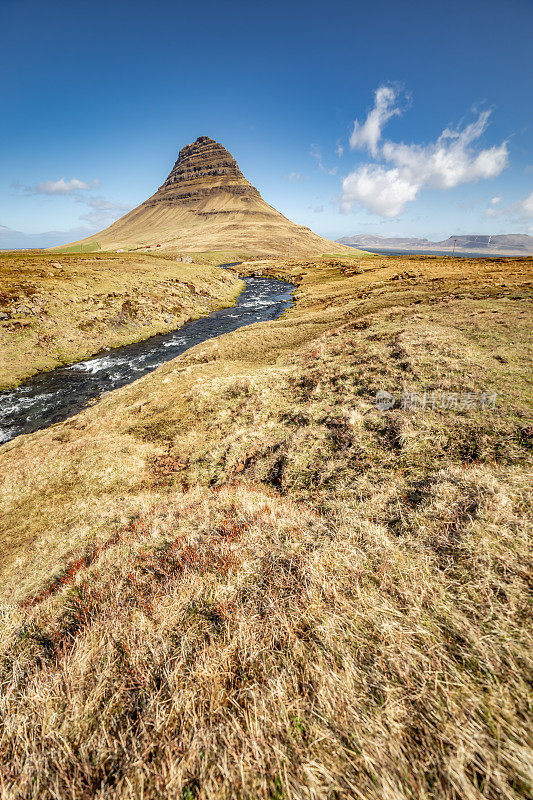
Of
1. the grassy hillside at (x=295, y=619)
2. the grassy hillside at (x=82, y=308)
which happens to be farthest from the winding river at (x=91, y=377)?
the grassy hillside at (x=295, y=619)

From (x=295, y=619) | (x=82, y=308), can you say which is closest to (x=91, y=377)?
(x=82, y=308)

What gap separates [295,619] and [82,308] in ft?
148

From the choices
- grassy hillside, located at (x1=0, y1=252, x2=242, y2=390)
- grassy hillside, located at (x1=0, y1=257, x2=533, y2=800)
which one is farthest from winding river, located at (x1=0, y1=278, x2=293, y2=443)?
grassy hillside, located at (x1=0, y1=257, x2=533, y2=800)

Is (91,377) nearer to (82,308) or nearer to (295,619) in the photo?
(82,308)

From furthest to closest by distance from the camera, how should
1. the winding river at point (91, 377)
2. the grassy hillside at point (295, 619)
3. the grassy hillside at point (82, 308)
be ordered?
1. the grassy hillside at point (82, 308)
2. the winding river at point (91, 377)
3. the grassy hillside at point (295, 619)

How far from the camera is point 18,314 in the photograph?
3269 centimetres

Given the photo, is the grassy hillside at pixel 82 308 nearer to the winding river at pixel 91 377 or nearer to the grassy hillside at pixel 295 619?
the winding river at pixel 91 377

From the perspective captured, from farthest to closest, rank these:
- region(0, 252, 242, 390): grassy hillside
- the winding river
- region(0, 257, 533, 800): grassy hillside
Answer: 1. region(0, 252, 242, 390): grassy hillside
2. the winding river
3. region(0, 257, 533, 800): grassy hillside

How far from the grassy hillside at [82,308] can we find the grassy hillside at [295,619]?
78.8 feet

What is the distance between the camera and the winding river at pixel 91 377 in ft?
67.7

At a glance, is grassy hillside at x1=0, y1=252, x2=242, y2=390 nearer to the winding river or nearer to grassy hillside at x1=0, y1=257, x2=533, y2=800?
the winding river

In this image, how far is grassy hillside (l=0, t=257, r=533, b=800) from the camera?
258cm

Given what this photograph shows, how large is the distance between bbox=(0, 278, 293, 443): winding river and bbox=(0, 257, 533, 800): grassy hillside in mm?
10786

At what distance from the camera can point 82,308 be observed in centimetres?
3831
